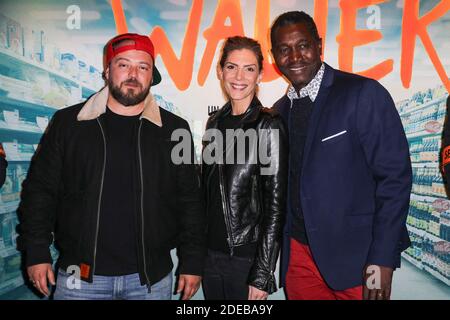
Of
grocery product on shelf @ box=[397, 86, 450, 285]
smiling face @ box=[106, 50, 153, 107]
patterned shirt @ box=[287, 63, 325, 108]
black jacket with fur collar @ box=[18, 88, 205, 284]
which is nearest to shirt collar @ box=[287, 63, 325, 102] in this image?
patterned shirt @ box=[287, 63, 325, 108]

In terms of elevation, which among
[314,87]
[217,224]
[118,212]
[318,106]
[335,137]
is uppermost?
[314,87]

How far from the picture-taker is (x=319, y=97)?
197 centimetres

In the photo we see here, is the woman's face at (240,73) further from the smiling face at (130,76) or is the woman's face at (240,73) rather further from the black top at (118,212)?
the black top at (118,212)

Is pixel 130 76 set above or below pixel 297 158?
above

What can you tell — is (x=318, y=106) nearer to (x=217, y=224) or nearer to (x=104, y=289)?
(x=217, y=224)

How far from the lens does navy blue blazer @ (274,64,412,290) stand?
1.74 m

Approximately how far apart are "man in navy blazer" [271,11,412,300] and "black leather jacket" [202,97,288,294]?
15cm

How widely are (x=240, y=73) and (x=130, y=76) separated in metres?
0.69

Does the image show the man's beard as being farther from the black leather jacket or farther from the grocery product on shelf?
the grocery product on shelf

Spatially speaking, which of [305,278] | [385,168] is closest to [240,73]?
[385,168]

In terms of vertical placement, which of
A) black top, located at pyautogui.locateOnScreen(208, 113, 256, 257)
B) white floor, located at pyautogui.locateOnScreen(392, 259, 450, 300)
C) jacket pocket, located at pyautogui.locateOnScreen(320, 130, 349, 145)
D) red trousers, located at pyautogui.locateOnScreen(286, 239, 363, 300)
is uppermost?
jacket pocket, located at pyautogui.locateOnScreen(320, 130, 349, 145)

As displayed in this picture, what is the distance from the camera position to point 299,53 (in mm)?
2035
